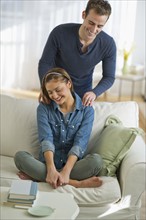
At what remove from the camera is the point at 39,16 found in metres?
6.49

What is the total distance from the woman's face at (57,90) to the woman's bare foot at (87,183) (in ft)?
1.60

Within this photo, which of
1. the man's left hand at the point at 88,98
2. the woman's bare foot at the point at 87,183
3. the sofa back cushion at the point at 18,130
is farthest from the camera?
the sofa back cushion at the point at 18,130

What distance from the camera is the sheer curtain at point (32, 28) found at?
6.40m

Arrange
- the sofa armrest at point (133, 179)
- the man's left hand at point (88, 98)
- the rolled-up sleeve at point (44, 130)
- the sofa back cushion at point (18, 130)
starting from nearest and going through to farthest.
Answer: the sofa armrest at point (133, 179), the rolled-up sleeve at point (44, 130), the man's left hand at point (88, 98), the sofa back cushion at point (18, 130)

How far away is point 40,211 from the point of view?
2.09 m

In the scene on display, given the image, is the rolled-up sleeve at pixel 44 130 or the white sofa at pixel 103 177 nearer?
the white sofa at pixel 103 177

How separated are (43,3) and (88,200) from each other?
433 cm

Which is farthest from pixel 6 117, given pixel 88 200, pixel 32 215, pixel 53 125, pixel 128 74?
pixel 128 74

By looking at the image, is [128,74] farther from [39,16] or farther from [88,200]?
[88,200]

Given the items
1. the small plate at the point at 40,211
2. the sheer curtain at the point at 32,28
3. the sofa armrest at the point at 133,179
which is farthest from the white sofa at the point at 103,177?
the sheer curtain at the point at 32,28

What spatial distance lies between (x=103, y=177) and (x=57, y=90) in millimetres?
578

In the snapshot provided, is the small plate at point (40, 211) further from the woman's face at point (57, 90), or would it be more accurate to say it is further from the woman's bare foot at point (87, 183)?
the woman's face at point (57, 90)

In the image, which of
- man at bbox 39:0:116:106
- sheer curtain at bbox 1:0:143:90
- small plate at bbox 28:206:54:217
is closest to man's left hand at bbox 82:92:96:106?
man at bbox 39:0:116:106

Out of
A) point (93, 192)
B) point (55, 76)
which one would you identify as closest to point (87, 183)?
point (93, 192)
